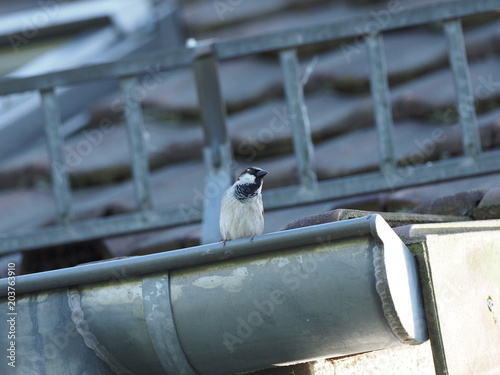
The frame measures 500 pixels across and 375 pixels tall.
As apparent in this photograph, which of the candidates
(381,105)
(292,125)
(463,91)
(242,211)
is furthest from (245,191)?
(463,91)

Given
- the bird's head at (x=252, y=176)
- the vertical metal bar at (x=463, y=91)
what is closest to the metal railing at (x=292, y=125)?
the vertical metal bar at (x=463, y=91)

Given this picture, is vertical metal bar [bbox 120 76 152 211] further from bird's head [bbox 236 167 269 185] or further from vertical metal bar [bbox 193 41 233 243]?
bird's head [bbox 236 167 269 185]

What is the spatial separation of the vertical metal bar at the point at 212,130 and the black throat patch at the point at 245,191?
8.6 inches

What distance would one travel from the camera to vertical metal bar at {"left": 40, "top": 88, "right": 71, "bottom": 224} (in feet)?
12.9

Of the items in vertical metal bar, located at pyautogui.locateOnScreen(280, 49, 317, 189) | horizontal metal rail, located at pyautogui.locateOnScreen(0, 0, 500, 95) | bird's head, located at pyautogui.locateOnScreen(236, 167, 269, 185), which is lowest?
bird's head, located at pyautogui.locateOnScreen(236, 167, 269, 185)

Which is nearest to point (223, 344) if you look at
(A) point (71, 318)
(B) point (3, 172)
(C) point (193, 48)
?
(A) point (71, 318)

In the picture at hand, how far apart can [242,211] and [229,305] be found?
90 cm

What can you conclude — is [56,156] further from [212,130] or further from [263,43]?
[263,43]

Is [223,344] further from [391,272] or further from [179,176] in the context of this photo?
[179,176]

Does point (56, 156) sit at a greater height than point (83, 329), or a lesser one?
greater

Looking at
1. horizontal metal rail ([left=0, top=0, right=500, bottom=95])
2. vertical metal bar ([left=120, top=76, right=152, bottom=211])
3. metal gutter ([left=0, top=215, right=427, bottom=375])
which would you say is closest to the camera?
metal gutter ([left=0, top=215, right=427, bottom=375])

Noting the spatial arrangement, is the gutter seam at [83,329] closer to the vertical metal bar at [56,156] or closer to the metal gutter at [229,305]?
the metal gutter at [229,305]

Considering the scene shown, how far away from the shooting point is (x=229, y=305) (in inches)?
92.9

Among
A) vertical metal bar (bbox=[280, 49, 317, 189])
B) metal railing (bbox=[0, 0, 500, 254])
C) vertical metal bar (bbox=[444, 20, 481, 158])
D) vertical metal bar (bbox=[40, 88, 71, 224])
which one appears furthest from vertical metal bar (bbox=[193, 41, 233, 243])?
vertical metal bar (bbox=[444, 20, 481, 158])
